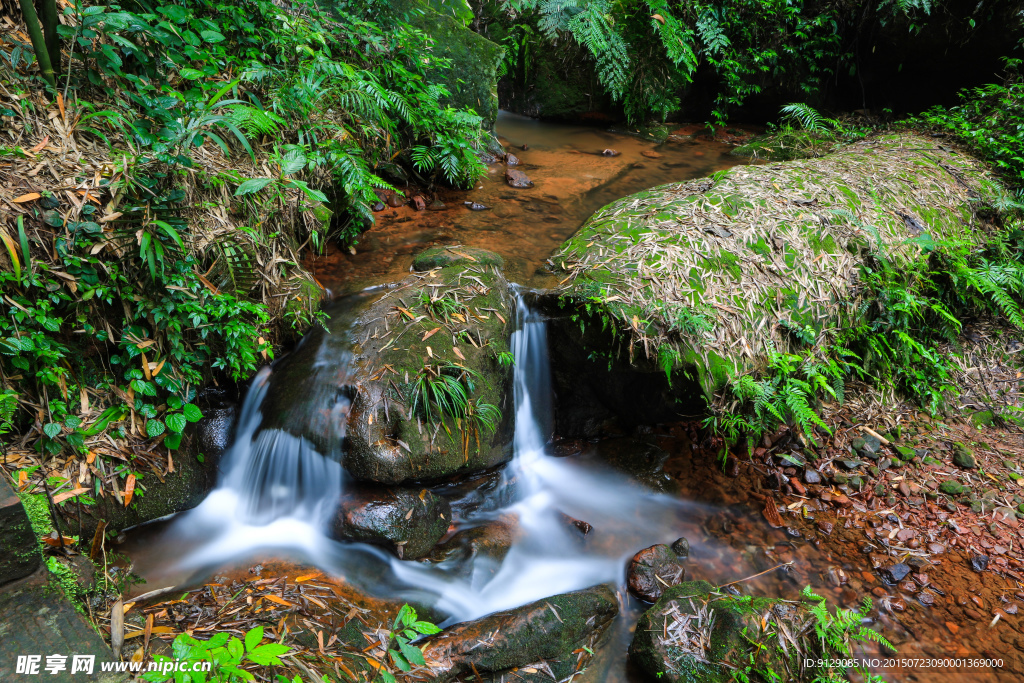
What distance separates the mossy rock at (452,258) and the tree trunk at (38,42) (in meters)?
2.32

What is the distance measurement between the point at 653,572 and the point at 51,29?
4446 millimetres

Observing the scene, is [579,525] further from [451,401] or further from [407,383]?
[407,383]

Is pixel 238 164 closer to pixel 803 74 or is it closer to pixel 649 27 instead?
pixel 649 27

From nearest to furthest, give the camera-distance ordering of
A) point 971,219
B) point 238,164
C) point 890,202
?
1. point 238,164
2. point 890,202
3. point 971,219

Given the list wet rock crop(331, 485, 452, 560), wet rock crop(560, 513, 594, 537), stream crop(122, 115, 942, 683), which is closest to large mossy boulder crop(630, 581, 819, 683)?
stream crop(122, 115, 942, 683)

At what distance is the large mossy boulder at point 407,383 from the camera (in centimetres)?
325

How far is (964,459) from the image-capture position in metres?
4.14

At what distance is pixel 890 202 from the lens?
509 centimetres

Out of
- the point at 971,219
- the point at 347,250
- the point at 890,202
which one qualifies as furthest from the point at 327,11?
the point at 971,219

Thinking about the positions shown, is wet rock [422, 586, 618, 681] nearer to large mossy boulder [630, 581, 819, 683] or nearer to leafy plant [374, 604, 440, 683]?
leafy plant [374, 604, 440, 683]

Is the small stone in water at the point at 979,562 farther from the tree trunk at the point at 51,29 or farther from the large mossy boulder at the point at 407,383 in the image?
the tree trunk at the point at 51,29

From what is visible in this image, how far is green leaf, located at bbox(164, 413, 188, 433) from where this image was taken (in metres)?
3.04

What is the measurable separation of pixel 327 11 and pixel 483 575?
514cm

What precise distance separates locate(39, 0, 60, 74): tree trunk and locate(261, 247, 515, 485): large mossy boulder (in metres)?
1.98
